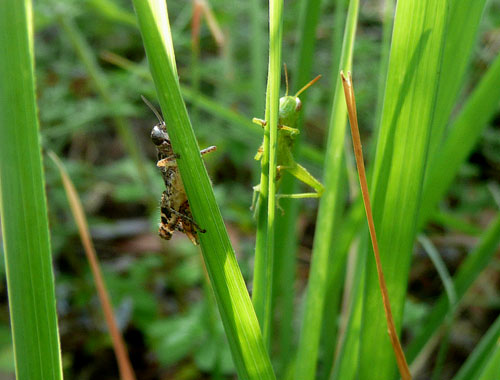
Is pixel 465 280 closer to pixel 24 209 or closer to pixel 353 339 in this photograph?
pixel 353 339

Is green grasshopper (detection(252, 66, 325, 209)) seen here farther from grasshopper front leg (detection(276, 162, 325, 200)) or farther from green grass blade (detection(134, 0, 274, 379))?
green grass blade (detection(134, 0, 274, 379))

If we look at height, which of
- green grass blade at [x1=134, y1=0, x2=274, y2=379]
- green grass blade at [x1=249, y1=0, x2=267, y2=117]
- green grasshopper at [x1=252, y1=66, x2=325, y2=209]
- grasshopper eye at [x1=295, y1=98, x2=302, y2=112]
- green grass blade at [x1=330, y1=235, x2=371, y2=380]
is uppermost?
green grass blade at [x1=249, y1=0, x2=267, y2=117]

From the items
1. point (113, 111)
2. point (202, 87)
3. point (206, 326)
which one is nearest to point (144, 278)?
point (206, 326)

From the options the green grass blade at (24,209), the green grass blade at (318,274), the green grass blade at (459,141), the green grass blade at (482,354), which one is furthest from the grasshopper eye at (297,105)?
the green grass blade at (482,354)

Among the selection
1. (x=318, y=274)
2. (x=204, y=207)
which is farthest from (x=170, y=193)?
(x=204, y=207)

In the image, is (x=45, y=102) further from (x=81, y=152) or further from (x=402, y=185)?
(x=402, y=185)

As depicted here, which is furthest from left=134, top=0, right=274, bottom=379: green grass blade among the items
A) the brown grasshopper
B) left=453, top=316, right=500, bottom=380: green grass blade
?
left=453, top=316, right=500, bottom=380: green grass blade

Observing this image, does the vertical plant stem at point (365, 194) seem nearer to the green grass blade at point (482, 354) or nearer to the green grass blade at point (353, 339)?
the green grass blade at point (353, 339)
